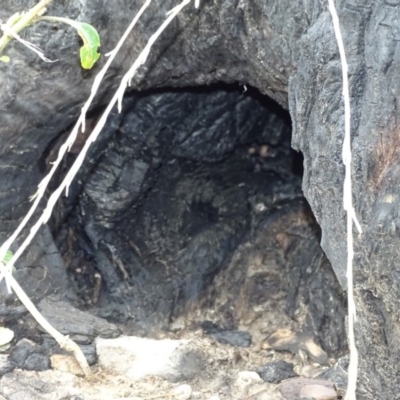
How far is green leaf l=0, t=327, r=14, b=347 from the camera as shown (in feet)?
7.79

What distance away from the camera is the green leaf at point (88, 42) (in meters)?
2.04

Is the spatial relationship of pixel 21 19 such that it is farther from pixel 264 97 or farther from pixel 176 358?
pixel 264 97

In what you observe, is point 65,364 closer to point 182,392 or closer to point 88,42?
point 182,392

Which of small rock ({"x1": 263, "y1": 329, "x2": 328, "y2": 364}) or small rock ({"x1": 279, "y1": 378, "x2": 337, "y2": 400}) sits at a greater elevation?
→ small rock ({"x1": 279, "y1": 378, "x2": 337, "y2": 400})

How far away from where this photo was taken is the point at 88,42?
2070 mm

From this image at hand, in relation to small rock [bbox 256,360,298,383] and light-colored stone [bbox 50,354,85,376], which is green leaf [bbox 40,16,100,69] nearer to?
light-colored stone [bbox 50,354,85,376]

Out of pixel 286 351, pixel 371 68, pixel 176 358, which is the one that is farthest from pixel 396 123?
pixel 286 351

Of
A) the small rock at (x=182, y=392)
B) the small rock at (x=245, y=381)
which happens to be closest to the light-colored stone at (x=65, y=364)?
the small rock at (x=182, y=392)

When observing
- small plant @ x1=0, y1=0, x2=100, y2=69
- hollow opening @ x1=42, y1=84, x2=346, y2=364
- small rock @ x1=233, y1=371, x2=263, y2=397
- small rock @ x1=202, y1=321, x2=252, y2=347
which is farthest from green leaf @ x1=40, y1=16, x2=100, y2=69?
small rock @ x1=202, y1=321, x2=252, y2=347

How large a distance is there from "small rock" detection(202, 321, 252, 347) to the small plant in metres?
1.41

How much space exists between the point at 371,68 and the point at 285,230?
6.41ft

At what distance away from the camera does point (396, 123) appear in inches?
64.5

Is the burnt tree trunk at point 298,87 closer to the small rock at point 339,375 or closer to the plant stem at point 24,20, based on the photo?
the small rock at point 339,375

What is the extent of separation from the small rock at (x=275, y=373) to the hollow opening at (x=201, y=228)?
517mm
